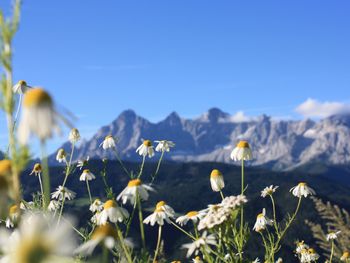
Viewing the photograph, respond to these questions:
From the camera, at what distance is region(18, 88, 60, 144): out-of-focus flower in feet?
7.22

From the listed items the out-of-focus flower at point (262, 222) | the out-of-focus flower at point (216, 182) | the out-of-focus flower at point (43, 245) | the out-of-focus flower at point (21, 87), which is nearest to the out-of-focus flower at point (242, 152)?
the out-of-focus flower at point (216, 182)

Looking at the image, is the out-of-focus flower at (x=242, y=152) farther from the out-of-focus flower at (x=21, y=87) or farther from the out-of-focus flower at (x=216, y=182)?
the out-of-focus flower at (x=21, y=87)

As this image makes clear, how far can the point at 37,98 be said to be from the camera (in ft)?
8.11

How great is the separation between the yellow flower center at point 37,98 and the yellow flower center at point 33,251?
2.91 feet

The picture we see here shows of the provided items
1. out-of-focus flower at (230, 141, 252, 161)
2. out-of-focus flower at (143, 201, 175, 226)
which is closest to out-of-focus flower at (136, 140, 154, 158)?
out-of-focus flower at (230, 141, 252, 161)

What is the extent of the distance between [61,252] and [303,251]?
849 centimetres

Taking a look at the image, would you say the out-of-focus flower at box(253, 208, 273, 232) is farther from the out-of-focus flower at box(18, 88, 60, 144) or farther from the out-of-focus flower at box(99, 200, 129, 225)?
the out-of-focus flower at box(18, 88, 60, 144)

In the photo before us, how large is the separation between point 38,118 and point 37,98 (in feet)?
0.77

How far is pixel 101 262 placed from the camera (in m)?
1.89

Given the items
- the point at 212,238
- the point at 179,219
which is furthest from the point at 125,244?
the point at 179,219

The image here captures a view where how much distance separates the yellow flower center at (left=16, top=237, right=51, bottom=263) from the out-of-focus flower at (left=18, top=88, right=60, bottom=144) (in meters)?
0.58

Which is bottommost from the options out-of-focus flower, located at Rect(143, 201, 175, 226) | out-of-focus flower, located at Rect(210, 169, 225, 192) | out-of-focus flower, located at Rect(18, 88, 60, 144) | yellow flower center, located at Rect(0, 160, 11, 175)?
out-of-focus flower, located at Rect(143, 201, 175, 226)

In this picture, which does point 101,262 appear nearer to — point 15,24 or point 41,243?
point 41,243

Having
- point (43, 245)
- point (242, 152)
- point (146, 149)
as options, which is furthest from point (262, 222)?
point (43, 245)
